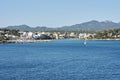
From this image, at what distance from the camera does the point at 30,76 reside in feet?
149

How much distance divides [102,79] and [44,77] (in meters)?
6.62

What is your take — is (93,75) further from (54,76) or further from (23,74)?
(23,74)

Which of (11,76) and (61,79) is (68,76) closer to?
(61,79)

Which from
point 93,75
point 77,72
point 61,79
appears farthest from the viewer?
point 77,72

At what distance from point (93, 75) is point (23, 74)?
8.42 m

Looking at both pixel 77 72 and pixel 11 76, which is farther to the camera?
pixel 77 72

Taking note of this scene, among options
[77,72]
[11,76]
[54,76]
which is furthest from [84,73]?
[11,76]

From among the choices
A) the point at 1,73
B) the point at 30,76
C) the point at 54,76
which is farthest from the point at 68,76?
the point at 1,73

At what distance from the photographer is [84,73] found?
4897 centimetres

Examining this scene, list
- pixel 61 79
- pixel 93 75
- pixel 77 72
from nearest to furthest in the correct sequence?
pixel 61 79 → pixel 93 75 → pixel 77 72

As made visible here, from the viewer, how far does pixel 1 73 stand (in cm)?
4822

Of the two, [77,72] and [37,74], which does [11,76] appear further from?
[77,72]

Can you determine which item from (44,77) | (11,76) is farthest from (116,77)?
(11,76)

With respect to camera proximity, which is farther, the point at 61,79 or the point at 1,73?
the point at 1,73
